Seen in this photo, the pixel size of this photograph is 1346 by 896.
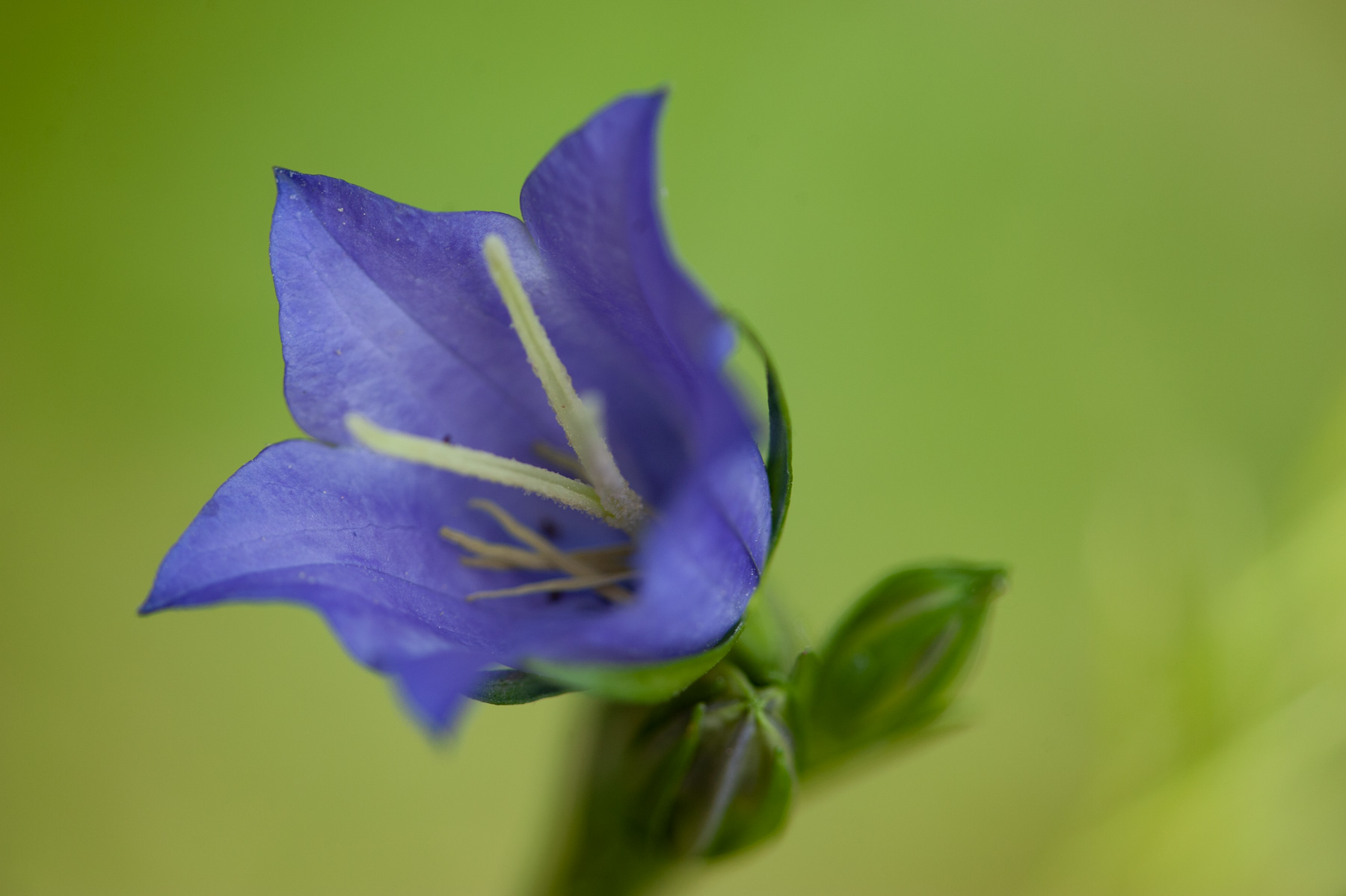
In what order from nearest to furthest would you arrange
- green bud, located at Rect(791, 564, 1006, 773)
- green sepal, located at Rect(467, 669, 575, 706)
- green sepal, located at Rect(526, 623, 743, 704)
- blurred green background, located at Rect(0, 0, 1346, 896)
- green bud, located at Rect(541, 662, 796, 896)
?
green sepal, located at Rect(526, 623, 743, 704) < green sepal, located at Rect(467, 669, 575, 706) < green bud, located at Rect(541, 662, 796, 896) < green bud, located at Rect(791, 564, 1006, 773) < blurred green background, located at Rect(0, 0, 1346, 896)

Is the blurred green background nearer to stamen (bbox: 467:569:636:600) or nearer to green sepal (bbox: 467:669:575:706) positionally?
stamen (bbox: 467:569:636:600)

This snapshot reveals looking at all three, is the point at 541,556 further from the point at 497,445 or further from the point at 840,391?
the point at 840,391

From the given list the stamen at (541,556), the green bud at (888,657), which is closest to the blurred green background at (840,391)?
the green bud at (888,657)

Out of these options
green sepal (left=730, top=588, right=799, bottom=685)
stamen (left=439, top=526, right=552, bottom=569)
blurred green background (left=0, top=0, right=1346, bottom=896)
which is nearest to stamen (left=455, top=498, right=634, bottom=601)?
stamen (left=439, top=526, right=552, bottom=569)

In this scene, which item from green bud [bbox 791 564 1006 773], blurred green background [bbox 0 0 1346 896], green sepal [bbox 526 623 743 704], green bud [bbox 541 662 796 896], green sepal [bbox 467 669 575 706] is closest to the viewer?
green sepal [bbox 526 623 743 704]

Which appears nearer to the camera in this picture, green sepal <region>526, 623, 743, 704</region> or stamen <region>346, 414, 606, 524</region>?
green sepal <region>526, 623, 743, 704</region>

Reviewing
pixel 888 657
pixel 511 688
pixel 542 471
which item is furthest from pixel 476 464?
pixel 888 657

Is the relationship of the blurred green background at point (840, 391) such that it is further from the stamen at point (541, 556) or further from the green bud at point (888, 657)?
the stamen at point (541, 556)
